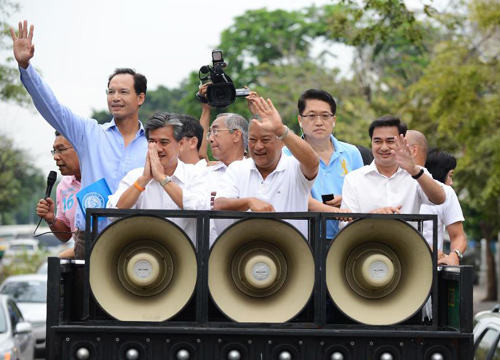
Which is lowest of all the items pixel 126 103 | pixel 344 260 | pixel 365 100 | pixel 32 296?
pixel 32 296

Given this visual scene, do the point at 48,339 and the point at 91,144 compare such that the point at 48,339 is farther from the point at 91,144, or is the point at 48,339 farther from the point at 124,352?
the point at 91,144

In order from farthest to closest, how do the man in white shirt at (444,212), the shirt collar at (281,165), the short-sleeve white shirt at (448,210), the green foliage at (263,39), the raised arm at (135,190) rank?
1. the green foliage at (263,39)
2. the short-sleeve white shirt at (448,210)
3. the man in white shirt at (444,212)
4. the shirt collar at (281,165)
5. the raised arm at (135,190)

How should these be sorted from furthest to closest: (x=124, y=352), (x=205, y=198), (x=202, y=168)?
(x=202, y=168) → (x=205, y=198) → (x=124, y=352)

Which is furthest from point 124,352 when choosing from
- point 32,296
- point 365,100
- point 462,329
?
point 365,100

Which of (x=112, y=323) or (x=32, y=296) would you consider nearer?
(x=112, y=323)

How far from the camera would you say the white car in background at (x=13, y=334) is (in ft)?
42.2

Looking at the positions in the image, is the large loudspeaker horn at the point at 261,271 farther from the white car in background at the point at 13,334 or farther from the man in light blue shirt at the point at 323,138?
the white car in background at the point at 13,334

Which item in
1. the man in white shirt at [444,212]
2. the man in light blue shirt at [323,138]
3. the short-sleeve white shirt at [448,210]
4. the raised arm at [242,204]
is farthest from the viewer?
the man in light blue shirt at [323,138]

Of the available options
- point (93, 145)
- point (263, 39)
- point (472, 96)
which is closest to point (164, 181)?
point (93, 145)

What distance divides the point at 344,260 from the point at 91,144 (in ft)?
7.35

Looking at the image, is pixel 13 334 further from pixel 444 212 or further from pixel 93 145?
pixel 444 212

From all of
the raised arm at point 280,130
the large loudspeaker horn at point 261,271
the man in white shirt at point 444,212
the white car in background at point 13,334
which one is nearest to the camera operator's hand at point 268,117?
the raised arm at point 280,130

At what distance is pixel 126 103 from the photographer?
740 centimetres

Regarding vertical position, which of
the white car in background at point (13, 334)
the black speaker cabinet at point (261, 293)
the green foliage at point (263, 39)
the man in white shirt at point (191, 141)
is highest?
the green foliage at point (263, 39)
